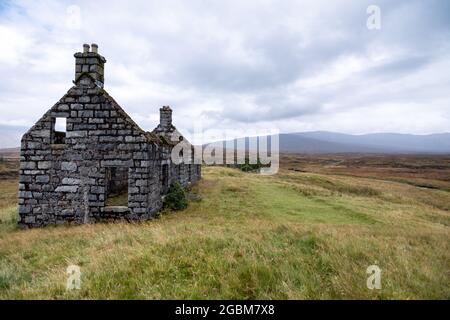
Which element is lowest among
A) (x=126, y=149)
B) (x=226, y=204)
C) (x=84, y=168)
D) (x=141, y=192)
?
(x=226, y=204)

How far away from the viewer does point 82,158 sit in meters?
12.5

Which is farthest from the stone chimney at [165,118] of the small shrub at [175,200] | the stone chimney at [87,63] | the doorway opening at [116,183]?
the stone chimney at [87,63]

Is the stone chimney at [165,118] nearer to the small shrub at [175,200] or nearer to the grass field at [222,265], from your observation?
the small shrub at [175,200]

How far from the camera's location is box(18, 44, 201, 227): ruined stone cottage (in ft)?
40.7

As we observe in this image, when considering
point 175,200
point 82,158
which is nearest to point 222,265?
point 82,158

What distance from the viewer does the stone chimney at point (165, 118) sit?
72.1 feet

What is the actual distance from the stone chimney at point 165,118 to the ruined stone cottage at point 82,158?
9189 millimetres

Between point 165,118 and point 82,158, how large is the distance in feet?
33.2

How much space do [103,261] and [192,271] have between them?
2.00 meters

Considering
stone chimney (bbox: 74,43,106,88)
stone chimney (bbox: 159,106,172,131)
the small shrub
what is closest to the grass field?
the small shrub

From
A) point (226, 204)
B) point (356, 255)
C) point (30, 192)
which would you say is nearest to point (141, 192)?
point (30, 192)

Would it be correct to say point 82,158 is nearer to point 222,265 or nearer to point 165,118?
point 222,265
